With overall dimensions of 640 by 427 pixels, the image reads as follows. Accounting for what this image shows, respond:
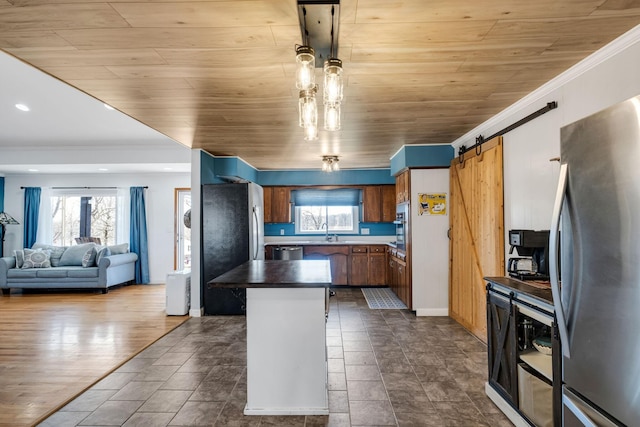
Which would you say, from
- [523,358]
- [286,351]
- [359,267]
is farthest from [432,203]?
[286,351]

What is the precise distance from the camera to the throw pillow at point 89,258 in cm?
611

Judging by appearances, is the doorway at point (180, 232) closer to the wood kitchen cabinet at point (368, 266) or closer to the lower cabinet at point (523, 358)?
the wood kitchen cabinet at point (368, 266)

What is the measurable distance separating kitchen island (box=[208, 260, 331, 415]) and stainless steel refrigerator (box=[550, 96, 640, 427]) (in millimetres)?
1333

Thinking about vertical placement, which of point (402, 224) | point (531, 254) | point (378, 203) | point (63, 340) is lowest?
point (63, 340)

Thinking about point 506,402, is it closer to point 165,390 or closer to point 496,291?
point 496,291

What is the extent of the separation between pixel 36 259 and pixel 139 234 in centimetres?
177

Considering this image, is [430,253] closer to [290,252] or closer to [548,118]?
[548,118]

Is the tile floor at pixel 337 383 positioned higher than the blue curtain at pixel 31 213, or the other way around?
the blue curtain at pixel 31 213

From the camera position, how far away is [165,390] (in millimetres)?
2523

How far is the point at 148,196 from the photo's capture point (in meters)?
7.27

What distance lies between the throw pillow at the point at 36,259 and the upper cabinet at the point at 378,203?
6.22 metres

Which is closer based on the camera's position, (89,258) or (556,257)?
(556,257)

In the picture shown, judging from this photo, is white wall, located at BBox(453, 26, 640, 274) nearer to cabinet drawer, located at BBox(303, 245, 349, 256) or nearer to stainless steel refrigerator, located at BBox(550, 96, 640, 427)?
stainless steel refrigerator, located at BBox(550, 96, 640, 427)

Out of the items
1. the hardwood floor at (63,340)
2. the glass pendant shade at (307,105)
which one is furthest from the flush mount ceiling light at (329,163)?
the glass pendant shade at (307,105)
